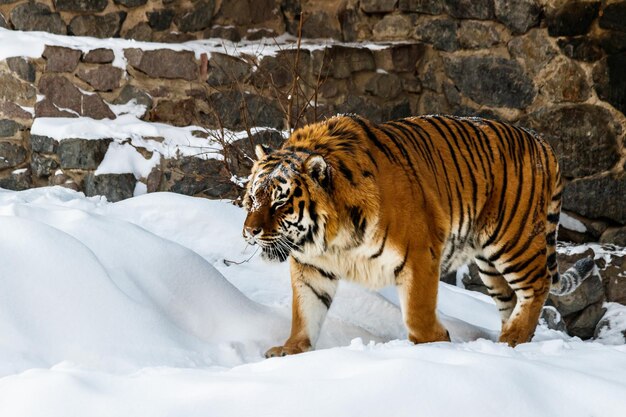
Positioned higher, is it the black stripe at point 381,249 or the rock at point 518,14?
the rock at point 518,14

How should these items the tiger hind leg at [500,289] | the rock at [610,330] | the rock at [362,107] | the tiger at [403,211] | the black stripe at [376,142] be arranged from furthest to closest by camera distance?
the rock at [362,107] → the rock at [610,330] → the tiger hind leg at [500,289] → the black stripe at [376,142] → the tiger at [403,211]

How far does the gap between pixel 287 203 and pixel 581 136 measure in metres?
4.23

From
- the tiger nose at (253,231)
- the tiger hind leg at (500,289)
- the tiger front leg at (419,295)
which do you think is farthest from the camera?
the tiger hind leg at (500,289)

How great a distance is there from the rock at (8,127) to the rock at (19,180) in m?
0.31

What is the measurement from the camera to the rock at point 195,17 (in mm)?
7477

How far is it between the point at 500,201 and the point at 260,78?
3348 mm

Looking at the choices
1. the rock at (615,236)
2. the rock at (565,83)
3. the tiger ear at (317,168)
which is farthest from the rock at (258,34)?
the tiger ear at (317,168)

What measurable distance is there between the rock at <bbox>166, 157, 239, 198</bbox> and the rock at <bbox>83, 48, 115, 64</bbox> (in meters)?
0.95

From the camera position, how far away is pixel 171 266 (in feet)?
13.1

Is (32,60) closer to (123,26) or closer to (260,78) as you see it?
(123,26)

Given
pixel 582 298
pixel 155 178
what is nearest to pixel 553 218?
pixel 582 298

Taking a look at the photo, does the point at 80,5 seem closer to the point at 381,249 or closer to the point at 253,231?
the point at 253,231

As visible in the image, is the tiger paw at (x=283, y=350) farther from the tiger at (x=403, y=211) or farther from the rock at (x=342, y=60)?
the rock at (x=342, y=60)

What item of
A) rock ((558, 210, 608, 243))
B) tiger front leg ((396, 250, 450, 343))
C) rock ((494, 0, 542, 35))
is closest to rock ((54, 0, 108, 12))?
rock ((494, 0, 542, 35))
